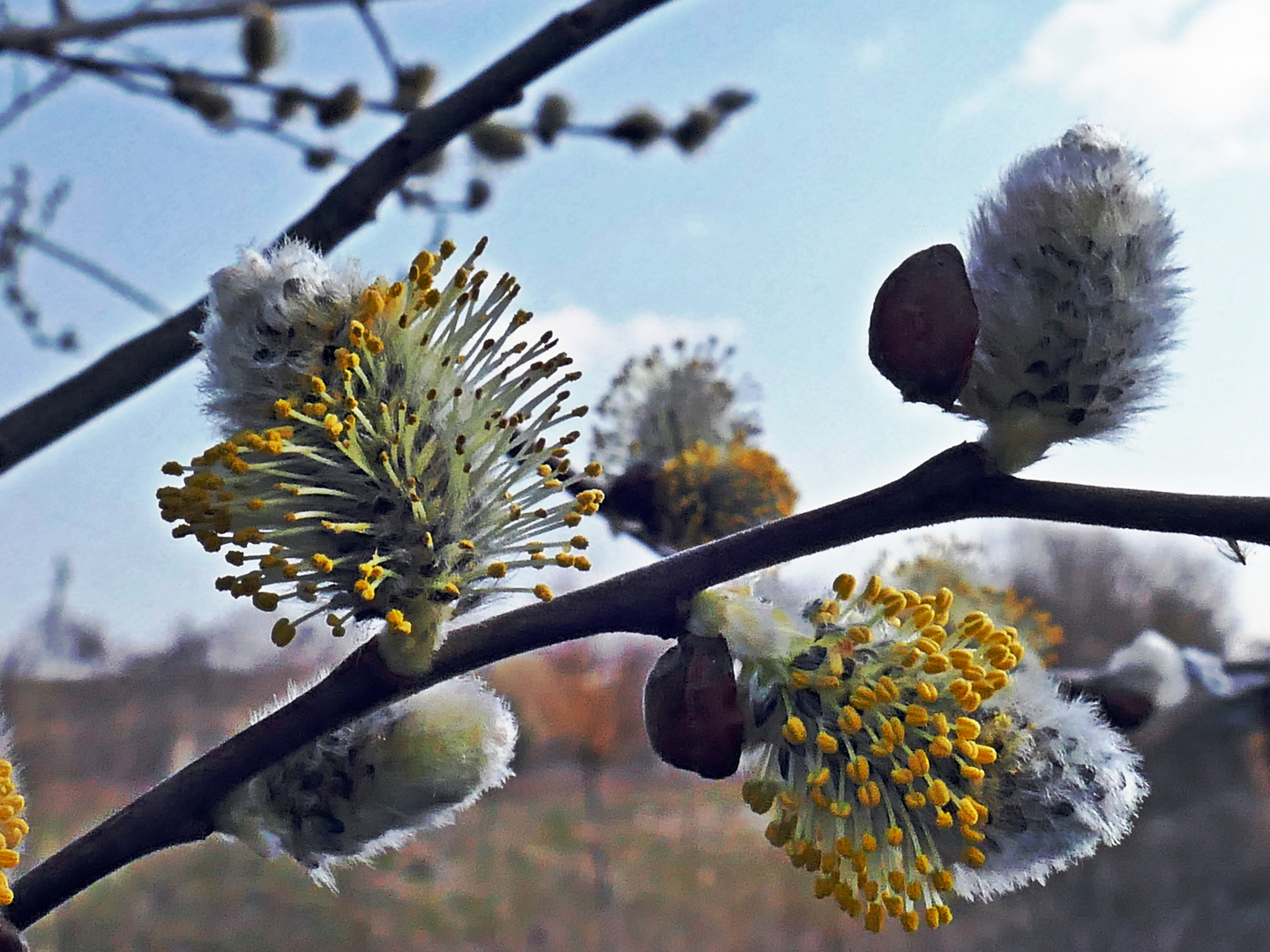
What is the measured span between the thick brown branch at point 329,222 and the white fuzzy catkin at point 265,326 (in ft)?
0.65

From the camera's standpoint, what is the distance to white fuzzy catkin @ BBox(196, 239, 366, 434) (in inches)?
17.8

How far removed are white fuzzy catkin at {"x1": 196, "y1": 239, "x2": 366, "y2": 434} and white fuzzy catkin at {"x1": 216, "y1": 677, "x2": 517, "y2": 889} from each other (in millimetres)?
155

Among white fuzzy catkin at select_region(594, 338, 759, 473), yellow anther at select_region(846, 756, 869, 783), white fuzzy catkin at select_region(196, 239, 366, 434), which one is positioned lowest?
yellow anther at select_region(846, 756, 869, 783)

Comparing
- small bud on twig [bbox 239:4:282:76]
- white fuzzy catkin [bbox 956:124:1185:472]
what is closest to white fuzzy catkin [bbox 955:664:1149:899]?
white fuzzy catkin [bbox 956:124:1185:472]

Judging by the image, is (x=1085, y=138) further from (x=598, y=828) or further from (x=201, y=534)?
(x=598, y=828)

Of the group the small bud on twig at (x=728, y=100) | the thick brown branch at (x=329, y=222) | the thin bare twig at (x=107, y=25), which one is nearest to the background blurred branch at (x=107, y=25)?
the thin bare twig at (x=107, y=25)

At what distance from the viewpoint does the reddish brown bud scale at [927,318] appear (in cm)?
43

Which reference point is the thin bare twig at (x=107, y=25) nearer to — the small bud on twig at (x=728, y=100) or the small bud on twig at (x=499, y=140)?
the small bud on twig at (x=499, y=140)

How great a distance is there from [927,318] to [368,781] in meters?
0.33

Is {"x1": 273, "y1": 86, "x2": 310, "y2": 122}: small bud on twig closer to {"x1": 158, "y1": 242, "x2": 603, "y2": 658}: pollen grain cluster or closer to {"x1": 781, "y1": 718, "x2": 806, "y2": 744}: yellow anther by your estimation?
{"x1": 158, "y1": 242, "x2": 603, "y2": 658}: pollen grain cluster

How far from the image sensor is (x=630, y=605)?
45 cm

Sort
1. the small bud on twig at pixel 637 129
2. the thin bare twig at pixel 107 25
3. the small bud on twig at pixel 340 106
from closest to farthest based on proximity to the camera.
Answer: the thin bare twig at pixel 107 25
the small bud on twig at pixel 340 106
the small bud on twig at pixel 637 129

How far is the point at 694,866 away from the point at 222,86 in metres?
7.48

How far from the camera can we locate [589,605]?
45 centimetres
